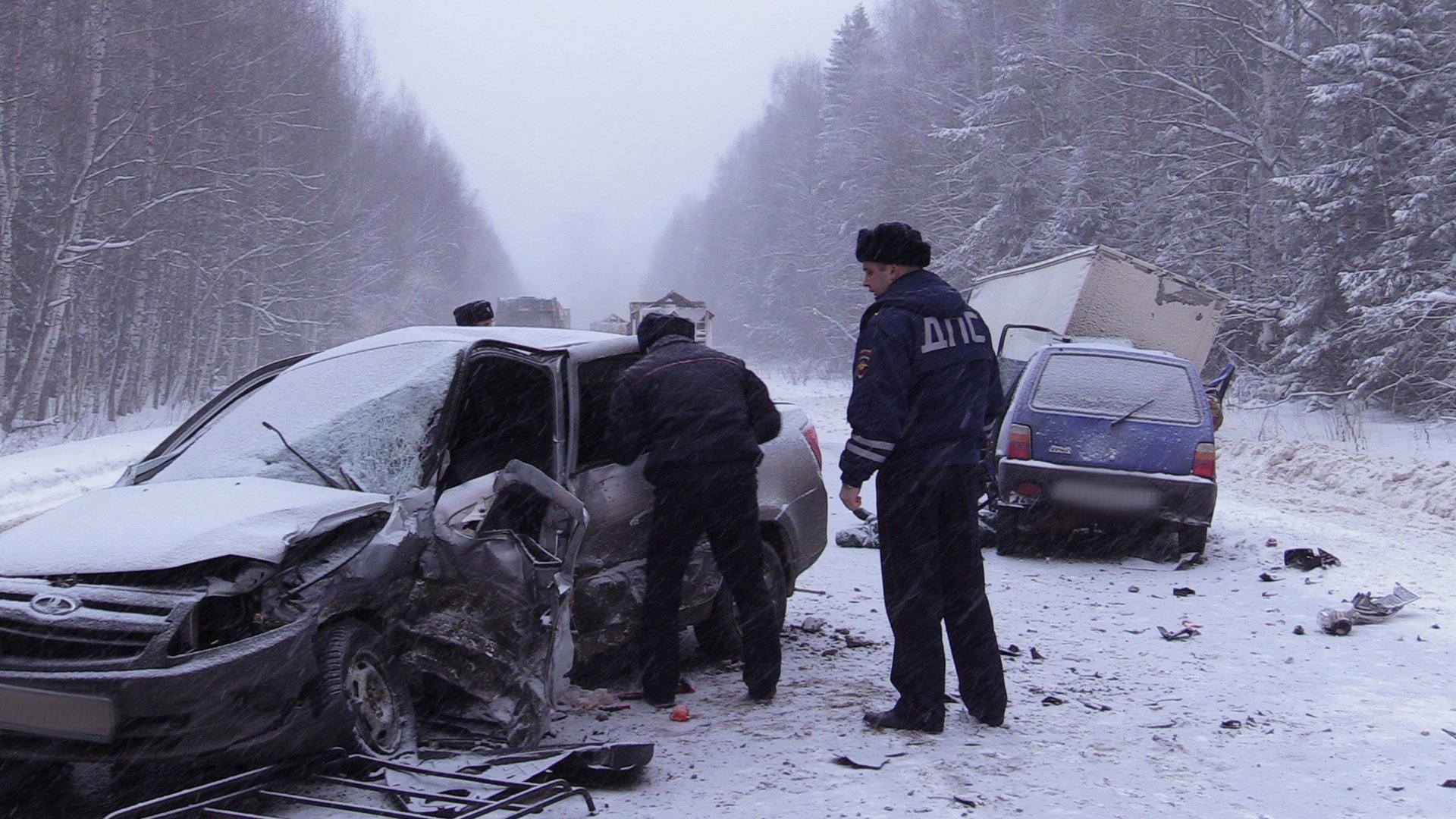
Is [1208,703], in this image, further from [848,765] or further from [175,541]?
[175,541]

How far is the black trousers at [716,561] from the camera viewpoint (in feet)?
17.0

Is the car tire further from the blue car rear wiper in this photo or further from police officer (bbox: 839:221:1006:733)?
the blue car rear wiper

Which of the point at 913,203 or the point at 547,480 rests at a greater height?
the point at 913,203

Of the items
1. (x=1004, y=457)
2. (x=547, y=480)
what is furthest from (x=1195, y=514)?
(x=547, y=480)

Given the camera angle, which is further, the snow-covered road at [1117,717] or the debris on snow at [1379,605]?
the debris on snow at [1379,605]

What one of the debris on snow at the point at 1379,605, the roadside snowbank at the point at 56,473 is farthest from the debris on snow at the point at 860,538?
the roadside snowbank at the point at 56,473

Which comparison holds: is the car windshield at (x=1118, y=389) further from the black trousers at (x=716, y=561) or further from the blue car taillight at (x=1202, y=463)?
the black trousers at (x=716, y=561)

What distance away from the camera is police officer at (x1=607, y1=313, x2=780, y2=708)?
5195mm

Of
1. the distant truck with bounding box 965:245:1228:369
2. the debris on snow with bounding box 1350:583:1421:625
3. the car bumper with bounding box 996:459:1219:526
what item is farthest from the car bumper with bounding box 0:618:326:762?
the distant truck with bounding box 965:245:1228:369

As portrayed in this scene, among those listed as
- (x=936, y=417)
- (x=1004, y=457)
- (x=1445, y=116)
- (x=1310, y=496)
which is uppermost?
(x=1445, y=116)

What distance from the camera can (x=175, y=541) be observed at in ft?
12.1

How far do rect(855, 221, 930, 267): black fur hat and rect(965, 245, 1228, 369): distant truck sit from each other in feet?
33.3

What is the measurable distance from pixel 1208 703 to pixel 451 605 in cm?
335

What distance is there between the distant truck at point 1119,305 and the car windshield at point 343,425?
11027mm
